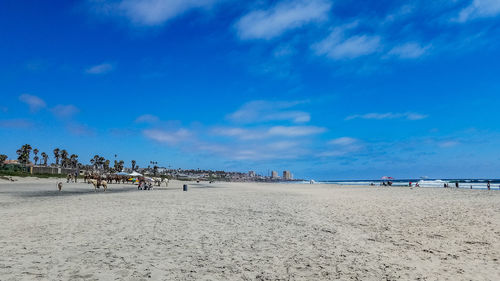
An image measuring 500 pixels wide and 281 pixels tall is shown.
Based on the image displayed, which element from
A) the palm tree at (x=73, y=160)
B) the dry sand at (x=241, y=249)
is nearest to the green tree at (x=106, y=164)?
the palm tree at (x=73, y=160)

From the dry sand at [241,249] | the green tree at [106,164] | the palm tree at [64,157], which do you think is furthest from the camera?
the green tree at [106,164]

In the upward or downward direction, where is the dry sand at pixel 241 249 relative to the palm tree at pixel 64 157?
downward

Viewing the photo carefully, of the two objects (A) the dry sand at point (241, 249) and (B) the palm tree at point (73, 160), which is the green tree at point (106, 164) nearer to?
(B) the palm tree at point (73, 160)

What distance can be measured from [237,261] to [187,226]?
202 inches

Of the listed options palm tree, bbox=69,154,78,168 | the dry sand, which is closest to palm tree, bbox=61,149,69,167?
palm tree, bbox=69,154,78,168

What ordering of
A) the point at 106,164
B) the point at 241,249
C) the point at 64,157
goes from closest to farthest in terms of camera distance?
the point at 241,249, the point at 64,157, the point at 106,164

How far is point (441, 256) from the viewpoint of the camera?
8.04 metres

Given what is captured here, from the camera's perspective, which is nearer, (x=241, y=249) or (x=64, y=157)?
(x=241, y=249)

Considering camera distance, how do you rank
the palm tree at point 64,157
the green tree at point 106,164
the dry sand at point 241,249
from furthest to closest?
the green tree at point 106,164 → the palm tree at point 64,157 → the dry sand at point 241,249

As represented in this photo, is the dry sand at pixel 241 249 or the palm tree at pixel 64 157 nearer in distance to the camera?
the dry sand at pixel 241 249

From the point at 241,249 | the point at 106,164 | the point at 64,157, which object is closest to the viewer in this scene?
the point at 241,249

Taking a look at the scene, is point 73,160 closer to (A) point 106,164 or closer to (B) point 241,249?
(A) point 106,164

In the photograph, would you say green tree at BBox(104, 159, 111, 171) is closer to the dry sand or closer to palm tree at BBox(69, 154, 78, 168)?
palm tree at BBox(69, 154, 78, 168)

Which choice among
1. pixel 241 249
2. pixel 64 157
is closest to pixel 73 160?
pixel 64 157
